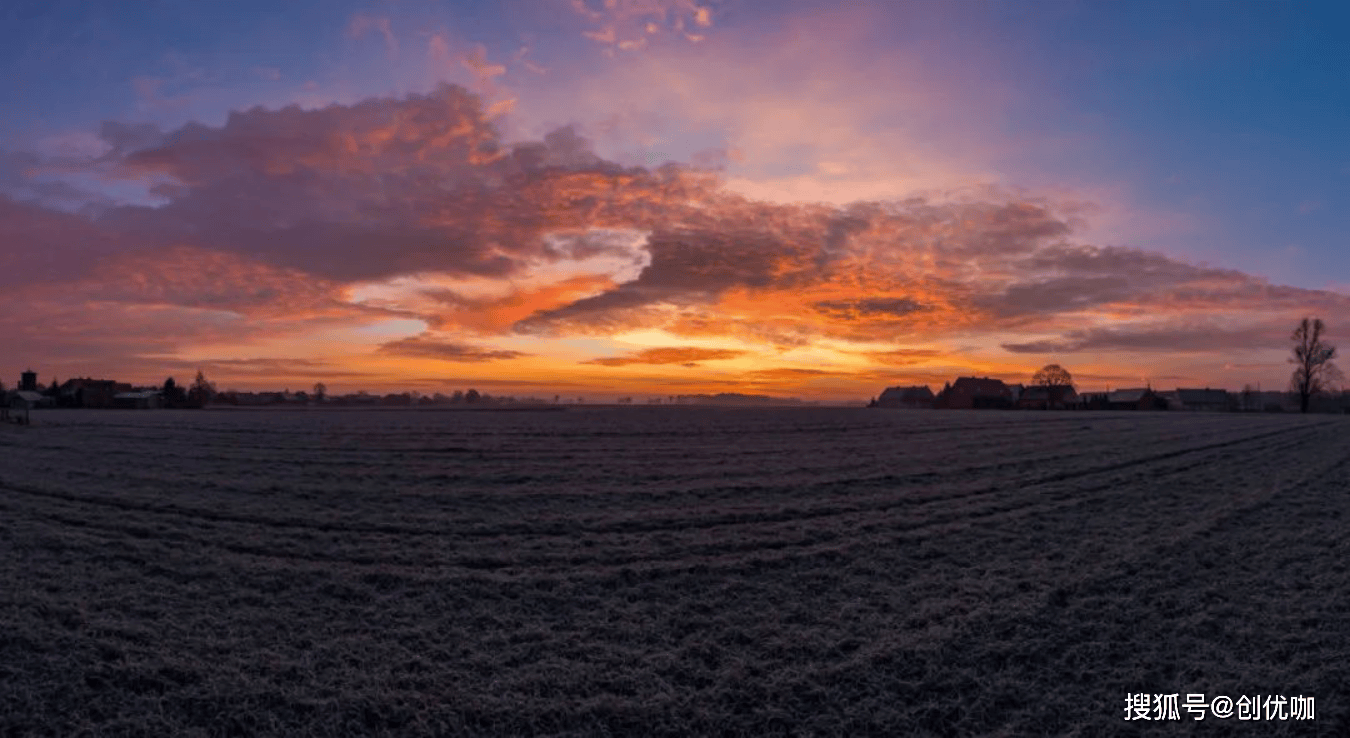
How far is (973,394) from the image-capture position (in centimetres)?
15675

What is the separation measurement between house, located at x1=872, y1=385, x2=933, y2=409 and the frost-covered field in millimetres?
164699

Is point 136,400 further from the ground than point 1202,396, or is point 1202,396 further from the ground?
point 1202,396

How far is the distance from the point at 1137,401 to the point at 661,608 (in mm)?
164268

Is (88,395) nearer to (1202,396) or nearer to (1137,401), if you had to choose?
(1137,401)

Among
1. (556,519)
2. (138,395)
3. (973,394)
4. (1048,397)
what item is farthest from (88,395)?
(1048,397)

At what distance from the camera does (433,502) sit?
52.7 feet

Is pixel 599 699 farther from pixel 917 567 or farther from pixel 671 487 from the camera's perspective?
pixel 671 487

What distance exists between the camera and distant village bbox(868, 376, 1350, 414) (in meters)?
138

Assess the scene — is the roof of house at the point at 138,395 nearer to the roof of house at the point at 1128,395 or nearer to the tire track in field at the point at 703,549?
the tire track in field at the point at 703,549

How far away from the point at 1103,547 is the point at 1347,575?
2.94 metres

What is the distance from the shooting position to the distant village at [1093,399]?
454 ft

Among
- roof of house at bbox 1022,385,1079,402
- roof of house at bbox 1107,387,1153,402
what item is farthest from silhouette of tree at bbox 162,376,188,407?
roof of house at bbox 1107,387,1153,402

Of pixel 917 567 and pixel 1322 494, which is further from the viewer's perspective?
pixel 1322 494

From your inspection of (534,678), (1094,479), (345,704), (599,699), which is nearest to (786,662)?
(599,699)
